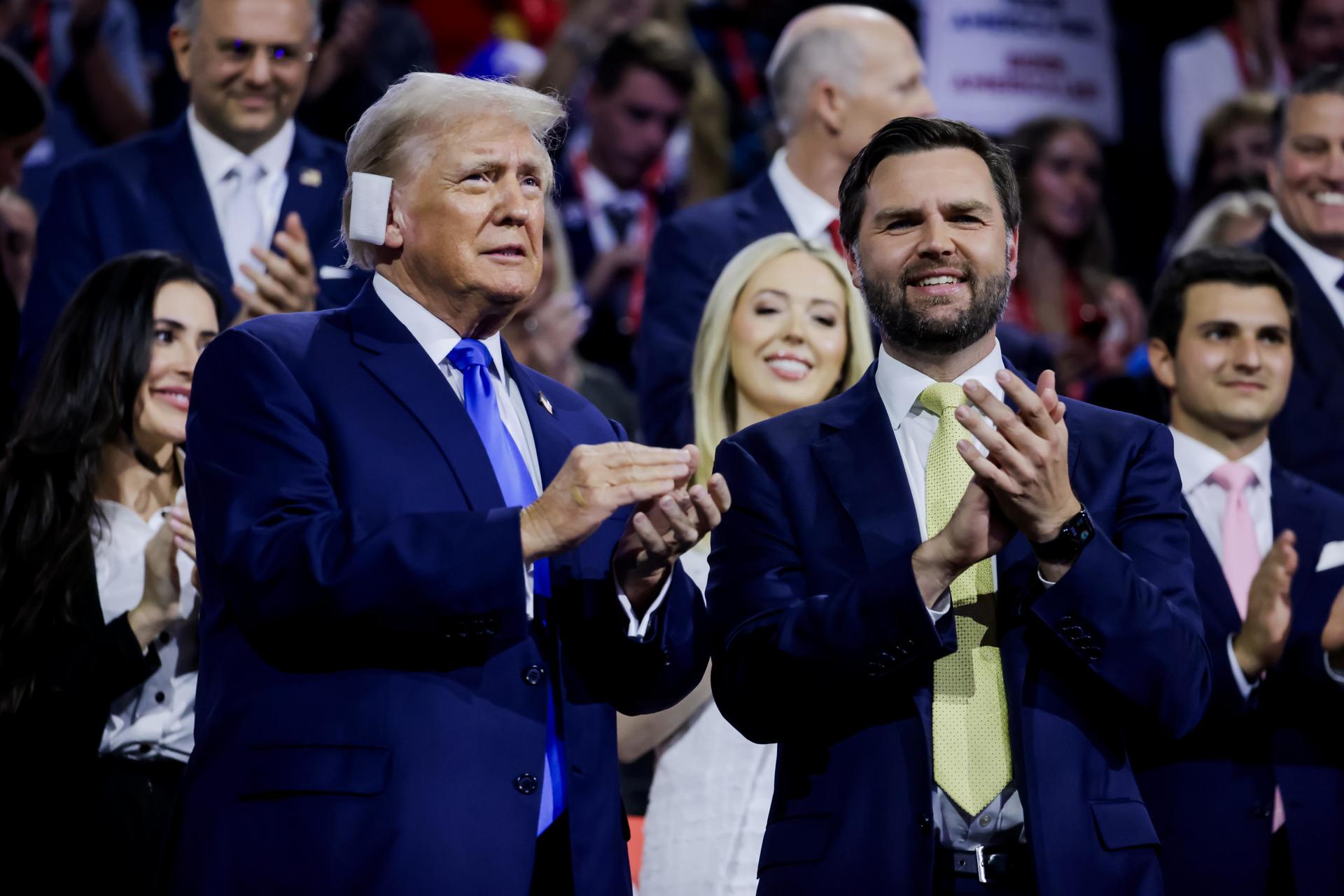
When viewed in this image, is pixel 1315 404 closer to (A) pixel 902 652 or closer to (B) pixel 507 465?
(A) pixel 902 652

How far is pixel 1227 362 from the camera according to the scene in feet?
13.4

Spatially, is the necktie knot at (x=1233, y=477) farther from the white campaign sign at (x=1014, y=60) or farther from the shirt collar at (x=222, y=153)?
the white campaign sign at (x=1014, y=60)

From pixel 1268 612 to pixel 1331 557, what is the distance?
0.38 m

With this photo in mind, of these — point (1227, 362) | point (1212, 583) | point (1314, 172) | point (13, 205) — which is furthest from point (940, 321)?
point (13, 205)

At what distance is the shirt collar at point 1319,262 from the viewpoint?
465 cm

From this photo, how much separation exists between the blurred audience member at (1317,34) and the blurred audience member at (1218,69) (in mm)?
90

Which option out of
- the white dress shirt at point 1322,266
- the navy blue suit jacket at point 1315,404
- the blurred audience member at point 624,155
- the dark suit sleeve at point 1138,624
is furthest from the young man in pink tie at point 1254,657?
the blurred audience member at point 624,155

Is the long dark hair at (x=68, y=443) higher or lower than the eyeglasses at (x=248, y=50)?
lower

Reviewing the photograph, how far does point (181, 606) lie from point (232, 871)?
1.15 metres

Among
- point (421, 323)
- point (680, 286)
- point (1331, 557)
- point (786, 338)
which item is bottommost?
point (1331, 557)

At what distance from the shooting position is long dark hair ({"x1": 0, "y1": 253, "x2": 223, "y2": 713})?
11.1ft

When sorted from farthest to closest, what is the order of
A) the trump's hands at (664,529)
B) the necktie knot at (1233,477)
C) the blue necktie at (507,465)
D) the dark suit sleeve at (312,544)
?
the necktie knot at (1233,477) < the blue necktie at (507,465) < the trump's hands at (664,529) < the dark suit sleeve at (312,544)

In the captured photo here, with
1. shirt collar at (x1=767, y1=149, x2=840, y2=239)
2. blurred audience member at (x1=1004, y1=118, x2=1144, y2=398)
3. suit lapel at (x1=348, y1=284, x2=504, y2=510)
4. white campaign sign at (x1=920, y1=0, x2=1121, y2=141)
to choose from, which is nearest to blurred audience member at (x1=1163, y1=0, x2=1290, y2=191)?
white campaign sign at (x1=920, y1=0, x2=1121, y2=141)

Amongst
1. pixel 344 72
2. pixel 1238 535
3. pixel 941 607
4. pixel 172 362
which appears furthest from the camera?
pixel 344 72
